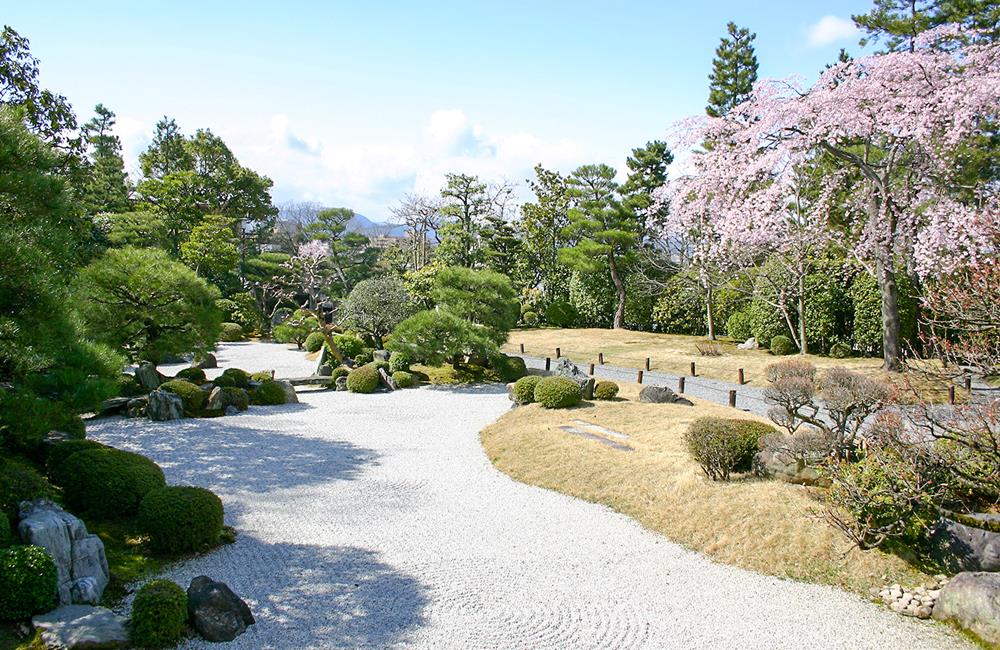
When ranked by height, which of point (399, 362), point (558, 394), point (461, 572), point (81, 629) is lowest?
point (461, 572)

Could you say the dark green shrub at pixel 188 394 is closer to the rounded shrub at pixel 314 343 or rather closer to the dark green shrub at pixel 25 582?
the dark green shrub at pixel 25 582

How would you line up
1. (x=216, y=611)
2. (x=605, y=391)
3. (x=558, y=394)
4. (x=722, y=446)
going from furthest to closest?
(x=605, y=391)
(x=558, y=394)
(x=722, y=446)
(x=216, y=611)

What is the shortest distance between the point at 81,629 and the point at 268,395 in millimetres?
11735

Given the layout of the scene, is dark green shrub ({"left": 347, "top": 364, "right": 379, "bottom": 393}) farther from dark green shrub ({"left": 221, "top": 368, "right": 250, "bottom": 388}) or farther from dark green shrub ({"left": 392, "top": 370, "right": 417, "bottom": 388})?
dark green shrub ({"left": 221, "top": 368, "right": 250, "bottom": 388})

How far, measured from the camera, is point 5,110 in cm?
740

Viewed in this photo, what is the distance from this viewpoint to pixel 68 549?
19.7 ft

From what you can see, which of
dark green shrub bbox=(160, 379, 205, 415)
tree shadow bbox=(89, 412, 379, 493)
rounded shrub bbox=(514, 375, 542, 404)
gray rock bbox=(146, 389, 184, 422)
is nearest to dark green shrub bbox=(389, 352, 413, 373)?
rounded shrub bbox=(514, 375, 542, 404)

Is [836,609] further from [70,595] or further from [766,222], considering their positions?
[766,222]

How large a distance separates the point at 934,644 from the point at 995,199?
1189cm

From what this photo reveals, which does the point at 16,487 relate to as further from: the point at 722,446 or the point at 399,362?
the point at 399,362

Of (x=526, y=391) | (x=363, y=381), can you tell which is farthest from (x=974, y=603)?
(x=363, y=381)

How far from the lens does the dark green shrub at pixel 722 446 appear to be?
9656 millimetres

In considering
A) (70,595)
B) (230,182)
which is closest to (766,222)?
(70,595)

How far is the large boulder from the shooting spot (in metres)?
5.83
